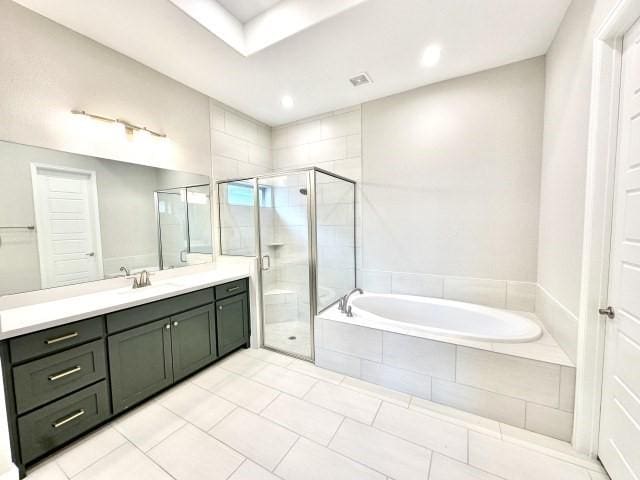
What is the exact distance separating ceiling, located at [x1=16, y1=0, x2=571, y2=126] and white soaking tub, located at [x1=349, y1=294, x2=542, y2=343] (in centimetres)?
216

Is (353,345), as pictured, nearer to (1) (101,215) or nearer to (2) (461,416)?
(2) (461,416)

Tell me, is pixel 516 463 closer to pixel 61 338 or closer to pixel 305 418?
pixel 305 418

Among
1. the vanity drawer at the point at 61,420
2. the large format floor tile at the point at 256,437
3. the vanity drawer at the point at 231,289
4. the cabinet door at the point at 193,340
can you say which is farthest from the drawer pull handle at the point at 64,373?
the vanity drawer at the point at 231,289

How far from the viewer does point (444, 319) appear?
2471mm

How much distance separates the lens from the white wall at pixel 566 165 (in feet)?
4.65

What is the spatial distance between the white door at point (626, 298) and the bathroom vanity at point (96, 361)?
256cm

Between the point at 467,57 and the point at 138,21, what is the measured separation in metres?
2.49

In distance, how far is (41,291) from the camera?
164cm

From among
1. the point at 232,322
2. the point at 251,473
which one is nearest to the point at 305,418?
the point at 251,473

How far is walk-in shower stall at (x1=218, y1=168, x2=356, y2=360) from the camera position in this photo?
8.16 ft

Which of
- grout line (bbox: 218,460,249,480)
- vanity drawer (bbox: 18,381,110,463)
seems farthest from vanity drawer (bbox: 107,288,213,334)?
grout line (bbox: 218,460,249,480)

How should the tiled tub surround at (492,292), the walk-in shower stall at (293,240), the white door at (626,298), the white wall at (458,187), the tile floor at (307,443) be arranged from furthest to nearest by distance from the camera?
1. the walk-in shower stall at (293,240)
2. the white wall at (458,187)
3. the tiled tub surround at (492,292)
4. the tile floor at (307,443)
5. the white door at (626,298)

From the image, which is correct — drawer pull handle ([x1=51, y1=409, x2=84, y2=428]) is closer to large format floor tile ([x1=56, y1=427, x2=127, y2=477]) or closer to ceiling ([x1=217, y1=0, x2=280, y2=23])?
large format floor tile ([x1=56, y1=427, x2=127, y2=477])

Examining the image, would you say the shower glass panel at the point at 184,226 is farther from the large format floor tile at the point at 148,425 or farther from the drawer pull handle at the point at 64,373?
the large format floor tile at the point at 148,425
